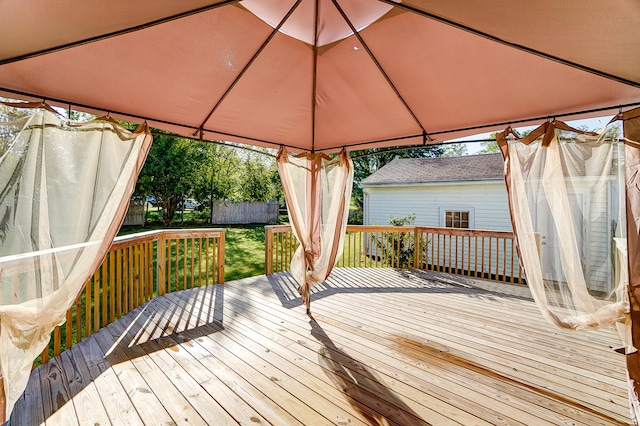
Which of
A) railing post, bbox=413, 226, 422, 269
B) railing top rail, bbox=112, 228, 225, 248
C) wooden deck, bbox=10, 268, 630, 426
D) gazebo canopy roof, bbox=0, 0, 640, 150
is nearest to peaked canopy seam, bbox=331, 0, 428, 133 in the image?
gazebo canopy roof, bbox=0, 0, 640, 150

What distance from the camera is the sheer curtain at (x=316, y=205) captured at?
3.48 m

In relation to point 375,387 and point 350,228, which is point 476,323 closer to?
point 375,387

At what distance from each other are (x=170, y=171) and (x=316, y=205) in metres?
10.5

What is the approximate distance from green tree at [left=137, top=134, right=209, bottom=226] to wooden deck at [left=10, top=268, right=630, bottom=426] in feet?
30.5

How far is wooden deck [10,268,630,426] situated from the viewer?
1.95m

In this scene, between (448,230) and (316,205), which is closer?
(316,205)

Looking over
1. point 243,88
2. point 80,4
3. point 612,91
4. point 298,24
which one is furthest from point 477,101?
point 80,4

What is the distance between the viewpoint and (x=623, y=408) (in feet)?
6.62

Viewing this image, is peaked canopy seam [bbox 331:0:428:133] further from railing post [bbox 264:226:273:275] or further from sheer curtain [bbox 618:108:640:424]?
railing post [bbox 264:226:273:275]

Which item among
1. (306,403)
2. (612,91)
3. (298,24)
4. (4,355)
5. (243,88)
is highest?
(298,24)

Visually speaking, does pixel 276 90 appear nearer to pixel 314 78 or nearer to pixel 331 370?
pixel 314 78

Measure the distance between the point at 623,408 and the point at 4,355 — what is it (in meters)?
3.99

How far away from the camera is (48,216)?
6.10ft

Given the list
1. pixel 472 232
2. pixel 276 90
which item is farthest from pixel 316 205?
pixel 472 232
